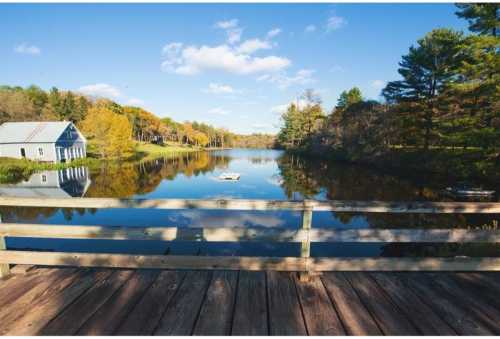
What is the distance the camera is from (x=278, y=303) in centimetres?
268

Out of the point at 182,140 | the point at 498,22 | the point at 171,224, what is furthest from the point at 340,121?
the point at 182,140

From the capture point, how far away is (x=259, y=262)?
10.3 feet

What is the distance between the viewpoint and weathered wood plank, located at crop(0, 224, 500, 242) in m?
3.07

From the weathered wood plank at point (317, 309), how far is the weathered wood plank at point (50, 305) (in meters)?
2.72

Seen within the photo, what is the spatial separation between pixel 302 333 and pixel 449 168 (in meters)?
29.1

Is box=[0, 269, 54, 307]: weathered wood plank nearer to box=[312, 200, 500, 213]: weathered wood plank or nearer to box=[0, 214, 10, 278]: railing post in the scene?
box=[0, 214, 10, 278]: railing post

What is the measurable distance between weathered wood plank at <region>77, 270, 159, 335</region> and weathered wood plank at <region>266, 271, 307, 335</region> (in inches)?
62.3

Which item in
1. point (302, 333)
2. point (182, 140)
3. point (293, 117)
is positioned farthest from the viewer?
point (182, 140)

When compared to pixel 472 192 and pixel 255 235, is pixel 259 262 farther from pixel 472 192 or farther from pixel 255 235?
pixel 472 192

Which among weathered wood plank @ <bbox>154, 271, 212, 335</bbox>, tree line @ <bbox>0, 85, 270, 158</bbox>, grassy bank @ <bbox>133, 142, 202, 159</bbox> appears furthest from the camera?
grassy bank @ <bbox>133, 142, 202, 159</bbox>

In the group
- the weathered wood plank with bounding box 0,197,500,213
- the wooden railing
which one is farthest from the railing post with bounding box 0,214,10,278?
the weathered wood plank with bounding box 0,197,500,213

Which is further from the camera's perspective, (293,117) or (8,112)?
(293,117)

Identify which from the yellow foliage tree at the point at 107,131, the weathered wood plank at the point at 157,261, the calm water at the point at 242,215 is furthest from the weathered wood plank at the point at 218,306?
the yellow foliage tree at the point at 107,131

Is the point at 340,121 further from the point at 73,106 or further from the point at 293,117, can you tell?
the point at 73,106
